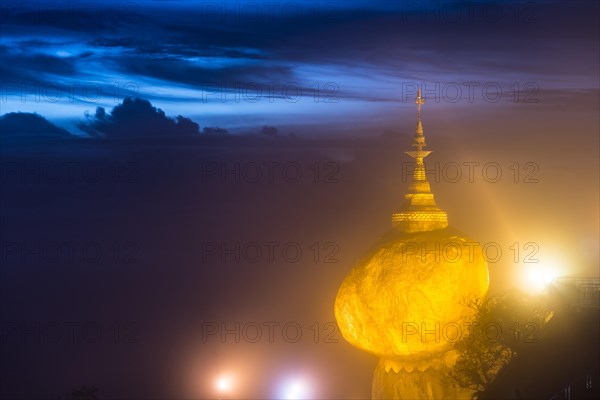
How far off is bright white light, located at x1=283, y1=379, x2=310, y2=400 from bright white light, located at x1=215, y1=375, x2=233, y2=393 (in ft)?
7.43

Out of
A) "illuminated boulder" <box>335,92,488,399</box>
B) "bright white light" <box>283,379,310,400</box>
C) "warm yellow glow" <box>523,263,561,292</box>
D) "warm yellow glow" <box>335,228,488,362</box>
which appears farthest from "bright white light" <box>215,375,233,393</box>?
"warm yellow glow" <box>523,263,561,292</box>

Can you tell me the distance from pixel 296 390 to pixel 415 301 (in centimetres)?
905

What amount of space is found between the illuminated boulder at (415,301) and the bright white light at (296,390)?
5.24 metres

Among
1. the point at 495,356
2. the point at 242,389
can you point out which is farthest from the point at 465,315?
the point at 242,389

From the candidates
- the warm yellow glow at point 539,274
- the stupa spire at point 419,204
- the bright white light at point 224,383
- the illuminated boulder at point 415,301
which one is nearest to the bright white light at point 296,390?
the bright white light at point 224,383

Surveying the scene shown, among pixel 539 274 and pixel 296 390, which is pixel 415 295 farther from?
pixel 296 390

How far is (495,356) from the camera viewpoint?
5219 cm

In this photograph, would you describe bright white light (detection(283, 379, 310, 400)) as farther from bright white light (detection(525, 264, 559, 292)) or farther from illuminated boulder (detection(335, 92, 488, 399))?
bright white light (detection(525, 264, 559, 292))

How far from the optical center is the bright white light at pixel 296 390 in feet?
196

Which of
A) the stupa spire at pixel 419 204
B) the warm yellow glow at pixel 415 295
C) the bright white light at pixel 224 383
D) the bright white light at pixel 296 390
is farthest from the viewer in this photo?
the bright white light at pixel 224 383

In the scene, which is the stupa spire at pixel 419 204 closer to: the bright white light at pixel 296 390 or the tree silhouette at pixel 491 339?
the tree silhouette at pixel 491 339

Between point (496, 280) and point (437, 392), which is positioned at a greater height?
point (496, 280)

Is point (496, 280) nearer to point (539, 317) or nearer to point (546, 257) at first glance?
point (546, 257)

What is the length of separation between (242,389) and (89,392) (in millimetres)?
6068
